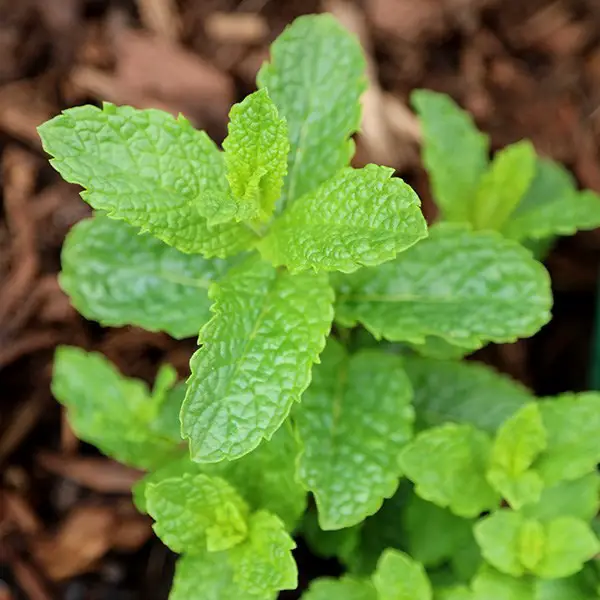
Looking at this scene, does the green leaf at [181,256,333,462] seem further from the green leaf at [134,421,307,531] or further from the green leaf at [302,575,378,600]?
the green leaf at [302,575,378,600]

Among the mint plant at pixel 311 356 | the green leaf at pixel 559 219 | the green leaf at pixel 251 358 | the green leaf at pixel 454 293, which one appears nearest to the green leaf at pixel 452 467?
the mint plant at pixel 311 356

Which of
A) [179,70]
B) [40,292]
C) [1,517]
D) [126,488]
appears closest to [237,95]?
[179,70]

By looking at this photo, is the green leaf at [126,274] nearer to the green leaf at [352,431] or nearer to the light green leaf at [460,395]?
the green leaf at [352,431]

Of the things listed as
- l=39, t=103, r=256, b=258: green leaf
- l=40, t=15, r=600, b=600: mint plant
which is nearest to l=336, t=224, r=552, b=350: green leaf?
l=40, t=15, r=600, b=600: mint plant

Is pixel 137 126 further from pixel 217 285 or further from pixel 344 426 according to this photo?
pixel 344 426

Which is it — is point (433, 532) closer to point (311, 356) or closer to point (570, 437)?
point (570, 437)

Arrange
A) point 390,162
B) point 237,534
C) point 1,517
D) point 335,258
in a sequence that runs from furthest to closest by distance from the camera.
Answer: point 390,162 < point 1,517 < point 237,534 < point 335,258
